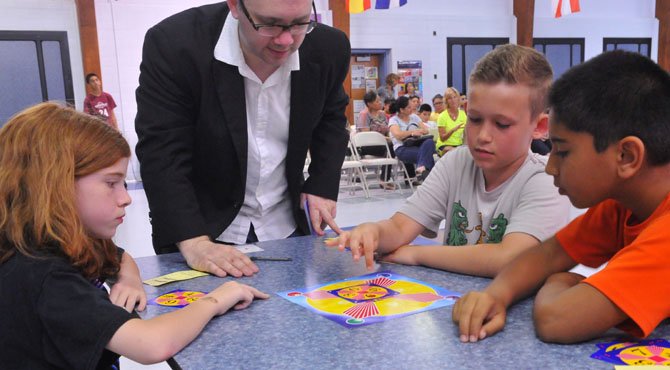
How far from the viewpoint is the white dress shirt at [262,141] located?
4.84 feet

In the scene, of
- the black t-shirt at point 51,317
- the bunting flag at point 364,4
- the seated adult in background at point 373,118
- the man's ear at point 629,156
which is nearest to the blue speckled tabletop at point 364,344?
the black t-shirt at point 51,317

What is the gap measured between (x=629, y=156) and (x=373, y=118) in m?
7.38

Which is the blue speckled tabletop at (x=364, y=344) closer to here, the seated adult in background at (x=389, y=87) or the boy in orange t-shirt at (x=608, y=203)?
the boy in orange t-shirt at (x=608, y=203)

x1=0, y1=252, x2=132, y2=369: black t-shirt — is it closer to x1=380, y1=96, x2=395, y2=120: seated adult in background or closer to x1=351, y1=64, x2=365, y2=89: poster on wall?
x1=380, y1=96, x2=395, y2=120: seated adult in background

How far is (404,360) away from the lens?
29.4 inches

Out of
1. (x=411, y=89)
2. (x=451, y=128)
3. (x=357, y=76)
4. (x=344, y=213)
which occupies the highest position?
(x=357, y=76)

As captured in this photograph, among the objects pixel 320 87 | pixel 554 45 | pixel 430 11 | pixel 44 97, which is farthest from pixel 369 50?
pixel 320 87

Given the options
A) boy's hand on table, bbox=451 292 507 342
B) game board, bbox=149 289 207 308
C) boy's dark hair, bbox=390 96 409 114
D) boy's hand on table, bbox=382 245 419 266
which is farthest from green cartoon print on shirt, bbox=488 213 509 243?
boy's dark hair, bbox=390 96 409 114

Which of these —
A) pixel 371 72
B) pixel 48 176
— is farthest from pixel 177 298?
pixel 371 72

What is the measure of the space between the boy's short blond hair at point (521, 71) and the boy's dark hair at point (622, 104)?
41cm

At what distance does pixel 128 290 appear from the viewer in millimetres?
1075

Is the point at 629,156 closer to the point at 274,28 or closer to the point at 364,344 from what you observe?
the point at 364,344

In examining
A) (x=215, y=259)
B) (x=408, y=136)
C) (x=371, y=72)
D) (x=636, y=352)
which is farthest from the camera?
(x=371, y=72)

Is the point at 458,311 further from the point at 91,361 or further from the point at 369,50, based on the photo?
the point at 369,50
